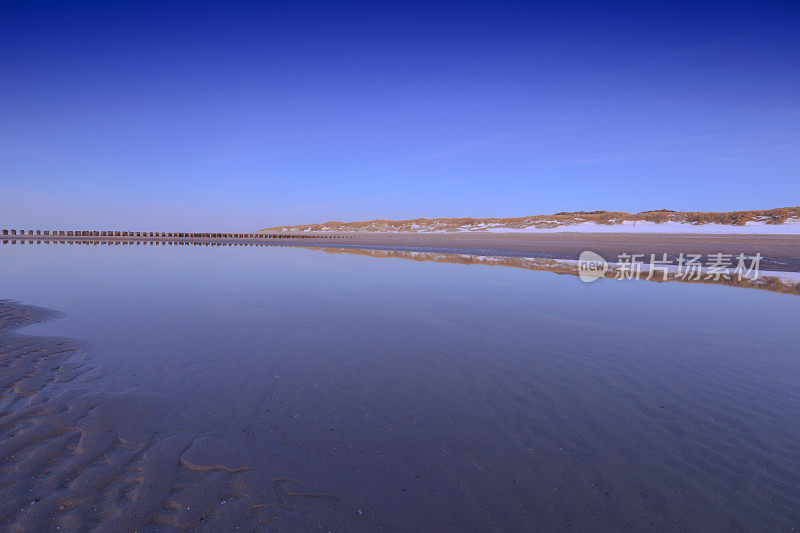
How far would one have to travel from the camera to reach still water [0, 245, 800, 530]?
9.68 feet

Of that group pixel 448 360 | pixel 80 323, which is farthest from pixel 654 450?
pixel 80 323

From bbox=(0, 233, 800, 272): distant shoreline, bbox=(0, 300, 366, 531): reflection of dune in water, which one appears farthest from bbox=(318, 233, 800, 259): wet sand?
bbox=(0, 300, 366, 531): reflection of dune in water

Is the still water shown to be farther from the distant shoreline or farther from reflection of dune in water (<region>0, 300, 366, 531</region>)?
the distant shoreline

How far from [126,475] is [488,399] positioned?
3.44 meters

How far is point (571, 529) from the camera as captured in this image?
2674mm

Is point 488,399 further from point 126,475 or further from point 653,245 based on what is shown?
point 653,245

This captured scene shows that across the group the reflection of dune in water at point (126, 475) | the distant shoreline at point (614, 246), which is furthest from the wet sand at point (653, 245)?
the reflection of dune in water at point (126, 475)

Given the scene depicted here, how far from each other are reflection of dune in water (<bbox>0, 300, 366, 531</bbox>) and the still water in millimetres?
138

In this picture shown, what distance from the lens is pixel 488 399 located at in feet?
14.9

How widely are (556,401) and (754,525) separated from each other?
1895 mm

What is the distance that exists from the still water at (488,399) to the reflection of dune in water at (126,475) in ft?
0.45

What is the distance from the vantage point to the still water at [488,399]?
2.95 meters

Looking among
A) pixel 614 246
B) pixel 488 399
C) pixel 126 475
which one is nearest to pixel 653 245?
pixel 614 246

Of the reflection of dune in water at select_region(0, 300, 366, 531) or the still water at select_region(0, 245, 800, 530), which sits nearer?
the reflection of dune in water at select_region(0, 300, 366, 531)
